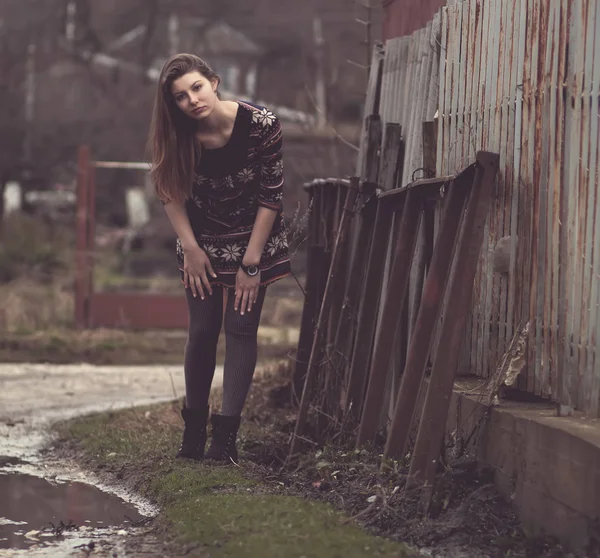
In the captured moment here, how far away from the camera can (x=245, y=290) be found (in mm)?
5434

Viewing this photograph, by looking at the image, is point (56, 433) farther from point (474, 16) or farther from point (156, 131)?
point (474, 16)

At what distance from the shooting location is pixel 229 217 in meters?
5.46

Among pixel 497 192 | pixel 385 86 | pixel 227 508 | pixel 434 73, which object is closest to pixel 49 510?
pixel 227 508

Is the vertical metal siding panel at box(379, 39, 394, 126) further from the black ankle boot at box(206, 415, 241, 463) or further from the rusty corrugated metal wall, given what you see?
the black ankle boot at box(206, 415, 241, 463)

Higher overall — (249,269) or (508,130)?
(508,130)

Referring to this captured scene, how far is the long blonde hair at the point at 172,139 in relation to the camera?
207 inches

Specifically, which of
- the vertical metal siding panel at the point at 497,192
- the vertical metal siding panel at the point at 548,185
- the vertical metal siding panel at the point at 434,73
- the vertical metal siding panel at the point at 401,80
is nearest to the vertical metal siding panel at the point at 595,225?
the vertical metal siding panel at the point at 548,185

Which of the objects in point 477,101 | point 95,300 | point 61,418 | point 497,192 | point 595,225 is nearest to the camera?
point 595,225

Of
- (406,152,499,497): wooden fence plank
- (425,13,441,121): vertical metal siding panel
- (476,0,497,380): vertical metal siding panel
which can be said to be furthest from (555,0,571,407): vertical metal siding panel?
(425,13,441,121): vertical metal siding panel

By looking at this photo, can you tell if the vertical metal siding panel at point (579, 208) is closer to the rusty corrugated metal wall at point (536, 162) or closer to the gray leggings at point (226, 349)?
the rusty corrugated metal wall at point (536, 162)

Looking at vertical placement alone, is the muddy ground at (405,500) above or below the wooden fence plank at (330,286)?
below

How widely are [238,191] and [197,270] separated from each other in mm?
399

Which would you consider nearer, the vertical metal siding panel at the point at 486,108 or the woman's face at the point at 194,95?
the vertical metal siding panel at the point at 486,108

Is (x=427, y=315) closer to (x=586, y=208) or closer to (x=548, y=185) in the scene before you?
(x=548, y=185)
